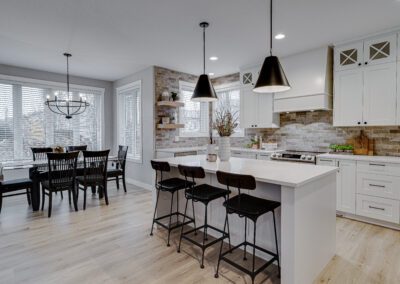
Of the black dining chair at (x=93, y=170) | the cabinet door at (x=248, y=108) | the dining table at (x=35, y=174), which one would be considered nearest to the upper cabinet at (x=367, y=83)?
the cabinet door at (x=248, y=108)

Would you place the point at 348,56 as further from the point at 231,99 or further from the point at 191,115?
the point at 191,115

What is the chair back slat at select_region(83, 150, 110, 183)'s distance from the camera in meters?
4.04

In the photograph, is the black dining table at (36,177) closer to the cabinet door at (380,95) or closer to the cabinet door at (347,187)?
the cabinet door at (347,187)

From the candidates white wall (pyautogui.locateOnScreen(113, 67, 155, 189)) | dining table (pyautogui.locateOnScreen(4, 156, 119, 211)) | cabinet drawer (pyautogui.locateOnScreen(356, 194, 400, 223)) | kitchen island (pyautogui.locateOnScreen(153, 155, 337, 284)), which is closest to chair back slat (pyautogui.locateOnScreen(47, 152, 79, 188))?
dining table (pyautogui.locateOnScreen(4, 156, 119, 211))

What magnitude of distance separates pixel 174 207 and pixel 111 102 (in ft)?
14.1

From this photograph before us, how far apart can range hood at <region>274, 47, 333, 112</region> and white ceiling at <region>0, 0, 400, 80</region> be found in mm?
201

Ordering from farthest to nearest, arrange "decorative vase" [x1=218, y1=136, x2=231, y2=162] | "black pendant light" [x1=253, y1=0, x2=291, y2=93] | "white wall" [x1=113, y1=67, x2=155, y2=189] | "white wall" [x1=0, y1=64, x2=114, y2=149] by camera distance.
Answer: "white wall" [x1=113, y1=67, x2=155, y2=189] < "white wall" [x1=0, y1=64, x2=114, y2=149] < "decorative vase" [x1=218, y1=136, x2=231, y2=162] < "black pendant light" [x1=253, y1=0, x2=291, y2=93]

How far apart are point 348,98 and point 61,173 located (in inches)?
185

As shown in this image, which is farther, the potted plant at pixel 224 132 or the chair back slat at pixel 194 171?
the potted plant at pixel 224 132

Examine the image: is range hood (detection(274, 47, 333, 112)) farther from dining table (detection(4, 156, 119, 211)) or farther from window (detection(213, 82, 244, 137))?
dining table (detection(4, 156, 119, 211))

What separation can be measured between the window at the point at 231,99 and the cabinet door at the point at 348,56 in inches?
89.8

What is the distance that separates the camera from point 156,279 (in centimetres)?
214

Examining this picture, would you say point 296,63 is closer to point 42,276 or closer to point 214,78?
point 214,78

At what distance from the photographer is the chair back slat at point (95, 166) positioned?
4039 millimetres
